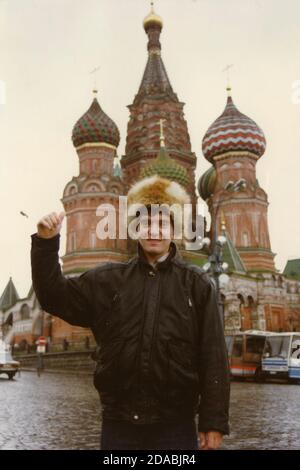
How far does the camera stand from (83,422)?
8312mm

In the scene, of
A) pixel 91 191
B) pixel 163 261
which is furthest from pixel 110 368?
pixel 91 191

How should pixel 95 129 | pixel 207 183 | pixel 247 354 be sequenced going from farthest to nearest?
pixel 207 183 < pixel 95 129 < pixel 247 354

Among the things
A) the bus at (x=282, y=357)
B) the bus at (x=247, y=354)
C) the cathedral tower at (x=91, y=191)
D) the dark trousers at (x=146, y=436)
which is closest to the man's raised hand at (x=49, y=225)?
the dark trousers at (x=146, y=436)

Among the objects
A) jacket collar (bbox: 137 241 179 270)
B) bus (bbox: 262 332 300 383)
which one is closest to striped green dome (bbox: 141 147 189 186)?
bus (bbox: 262 332 300 383)

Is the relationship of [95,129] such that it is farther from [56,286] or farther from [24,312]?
[56,286]

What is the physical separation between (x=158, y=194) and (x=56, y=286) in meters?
0.71

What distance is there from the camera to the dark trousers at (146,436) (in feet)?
8.59

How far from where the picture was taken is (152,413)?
2596 mm

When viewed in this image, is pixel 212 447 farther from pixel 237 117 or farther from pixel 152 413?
pixel 237 117

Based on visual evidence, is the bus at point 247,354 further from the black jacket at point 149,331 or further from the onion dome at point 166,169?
the black jacket at point 149,331

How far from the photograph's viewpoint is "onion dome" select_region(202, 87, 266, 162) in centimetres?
4250

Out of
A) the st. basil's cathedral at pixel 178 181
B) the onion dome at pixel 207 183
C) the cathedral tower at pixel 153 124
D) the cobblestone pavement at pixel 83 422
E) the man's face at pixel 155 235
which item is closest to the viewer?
the man's face at pixel 155 235

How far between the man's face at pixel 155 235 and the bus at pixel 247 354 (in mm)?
19975
